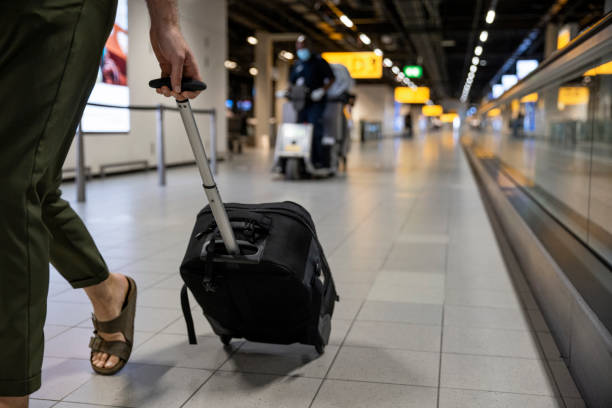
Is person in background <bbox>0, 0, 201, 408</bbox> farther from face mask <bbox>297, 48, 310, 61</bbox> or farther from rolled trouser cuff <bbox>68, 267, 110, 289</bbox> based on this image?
face mask <bbox>297, 48, 310, 61</bbox>

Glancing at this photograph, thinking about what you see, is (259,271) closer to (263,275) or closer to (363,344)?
(263,275)

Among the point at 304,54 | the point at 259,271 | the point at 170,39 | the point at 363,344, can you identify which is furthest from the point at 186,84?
the point at 304,54

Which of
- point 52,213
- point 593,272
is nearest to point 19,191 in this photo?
point 52,213

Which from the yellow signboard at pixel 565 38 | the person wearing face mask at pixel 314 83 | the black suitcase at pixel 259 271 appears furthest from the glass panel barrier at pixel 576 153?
the person wearing face mask at pixel 314 83

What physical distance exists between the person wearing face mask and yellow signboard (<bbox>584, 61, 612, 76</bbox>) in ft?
20.5

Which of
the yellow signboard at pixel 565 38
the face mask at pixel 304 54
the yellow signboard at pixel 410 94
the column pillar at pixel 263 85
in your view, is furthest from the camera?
the yellow signboard at pixel 410 94

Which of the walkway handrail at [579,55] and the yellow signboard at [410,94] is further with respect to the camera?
the yellow signboard at [410,94]

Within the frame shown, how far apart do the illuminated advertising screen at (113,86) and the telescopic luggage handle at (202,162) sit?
7552 millimetres

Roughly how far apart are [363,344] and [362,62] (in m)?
22.1

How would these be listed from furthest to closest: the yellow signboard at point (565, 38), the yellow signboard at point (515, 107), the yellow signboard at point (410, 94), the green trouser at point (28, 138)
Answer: the yellow signboard at point (410, 94)
the yellow signboard at point (515, 107)
the yellow signboard at point (565, 38)
the green trouser at point (28, 138)

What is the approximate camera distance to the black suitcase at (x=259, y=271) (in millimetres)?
1764

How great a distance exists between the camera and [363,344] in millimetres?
2246

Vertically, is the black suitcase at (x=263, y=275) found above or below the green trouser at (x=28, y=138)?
below

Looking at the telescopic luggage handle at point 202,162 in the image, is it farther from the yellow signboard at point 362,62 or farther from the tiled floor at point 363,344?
the yellow signboard at point 362,62
